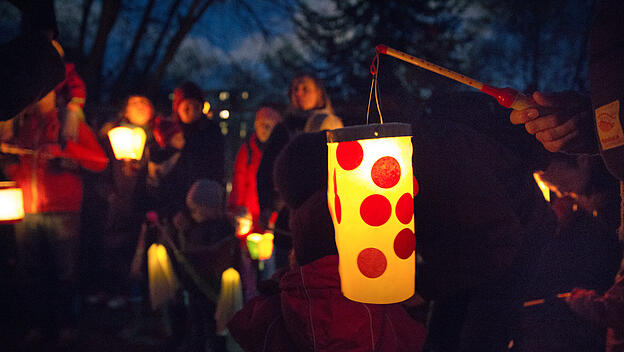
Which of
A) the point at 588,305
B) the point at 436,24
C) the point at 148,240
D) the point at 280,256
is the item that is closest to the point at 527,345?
the point at 588,305

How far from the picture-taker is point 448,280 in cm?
203

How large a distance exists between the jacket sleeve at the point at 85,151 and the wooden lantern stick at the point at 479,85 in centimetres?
356

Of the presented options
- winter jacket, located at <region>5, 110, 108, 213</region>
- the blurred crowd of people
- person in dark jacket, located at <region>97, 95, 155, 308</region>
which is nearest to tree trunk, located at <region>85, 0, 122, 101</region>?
person in dark jacket, located at <region>97, 95, 155, 308</region>

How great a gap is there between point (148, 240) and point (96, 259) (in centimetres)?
225

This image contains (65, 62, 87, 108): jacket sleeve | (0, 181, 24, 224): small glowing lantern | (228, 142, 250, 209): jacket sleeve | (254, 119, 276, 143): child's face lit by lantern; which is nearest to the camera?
(0, 181, 24, 224): small glowing lantern

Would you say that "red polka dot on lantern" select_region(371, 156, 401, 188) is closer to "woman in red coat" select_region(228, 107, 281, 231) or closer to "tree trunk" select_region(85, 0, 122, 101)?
"woman in red coat" select_region(228, 107, 281, 231)

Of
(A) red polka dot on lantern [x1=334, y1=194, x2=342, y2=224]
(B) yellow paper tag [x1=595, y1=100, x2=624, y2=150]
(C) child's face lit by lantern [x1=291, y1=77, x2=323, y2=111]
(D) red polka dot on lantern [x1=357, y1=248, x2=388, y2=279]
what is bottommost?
(D) red polka dot on lantern [x1=357, y1=248, x2=388, y2=279]

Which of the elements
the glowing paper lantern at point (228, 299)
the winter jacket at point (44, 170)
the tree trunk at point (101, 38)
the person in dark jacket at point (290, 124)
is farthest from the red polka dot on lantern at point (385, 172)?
the tree trunk at point (101, 38)

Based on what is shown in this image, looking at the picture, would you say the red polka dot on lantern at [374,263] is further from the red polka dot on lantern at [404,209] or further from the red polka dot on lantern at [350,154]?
the red polka dot on lantern at [350,154]

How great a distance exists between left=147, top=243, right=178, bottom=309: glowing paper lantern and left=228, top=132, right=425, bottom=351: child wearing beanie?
2037 millimetres

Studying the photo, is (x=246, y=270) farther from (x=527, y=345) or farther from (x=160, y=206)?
(x=527, y=345)

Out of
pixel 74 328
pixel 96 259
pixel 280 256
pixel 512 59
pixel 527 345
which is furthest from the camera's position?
pixel 512 59

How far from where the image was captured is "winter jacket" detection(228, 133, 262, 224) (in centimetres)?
418

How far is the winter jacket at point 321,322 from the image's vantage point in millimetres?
1554
